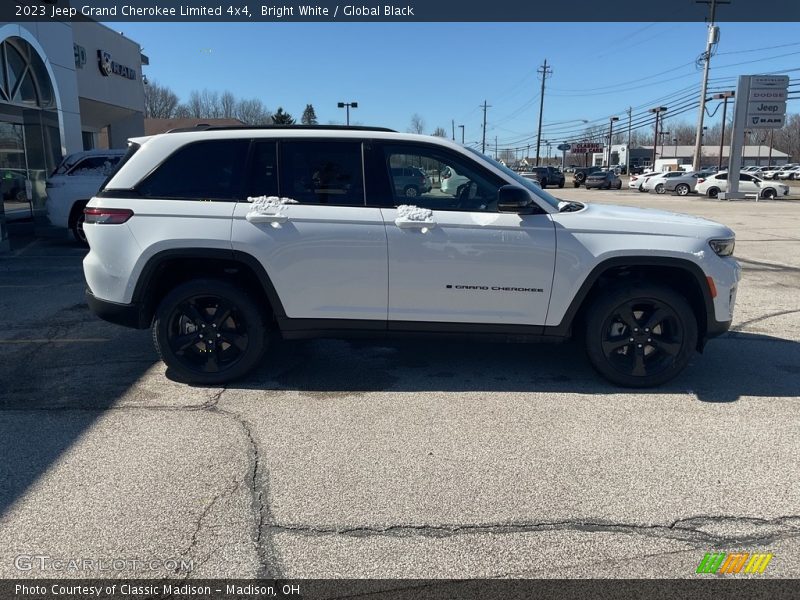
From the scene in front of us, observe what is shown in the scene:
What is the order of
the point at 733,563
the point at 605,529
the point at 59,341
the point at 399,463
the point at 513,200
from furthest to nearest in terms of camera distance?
1. the point at 59,341
2. the point at 513,200
3. the point at 399,463
4. the point at 605,529
5. the point at 733,563

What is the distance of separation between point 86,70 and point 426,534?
26124mm

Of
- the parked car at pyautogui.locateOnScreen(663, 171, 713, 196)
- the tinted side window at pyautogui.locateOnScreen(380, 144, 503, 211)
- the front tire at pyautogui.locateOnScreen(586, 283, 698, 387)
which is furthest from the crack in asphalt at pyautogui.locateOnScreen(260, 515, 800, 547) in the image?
the parked car at pyautogui.locateOnScreen(663, 171, 713, 196)

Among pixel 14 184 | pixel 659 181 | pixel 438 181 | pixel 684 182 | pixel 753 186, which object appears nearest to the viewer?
pixel 438 181

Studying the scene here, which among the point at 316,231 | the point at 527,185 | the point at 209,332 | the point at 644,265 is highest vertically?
the point at 527,185

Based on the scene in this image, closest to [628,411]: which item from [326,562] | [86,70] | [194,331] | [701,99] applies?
[326,562]

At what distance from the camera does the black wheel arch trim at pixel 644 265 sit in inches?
178

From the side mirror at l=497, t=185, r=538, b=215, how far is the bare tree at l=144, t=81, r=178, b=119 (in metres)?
81.0

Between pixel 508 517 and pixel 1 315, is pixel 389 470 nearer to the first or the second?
pixel 508 517

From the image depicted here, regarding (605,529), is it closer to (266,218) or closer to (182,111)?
(266,218)

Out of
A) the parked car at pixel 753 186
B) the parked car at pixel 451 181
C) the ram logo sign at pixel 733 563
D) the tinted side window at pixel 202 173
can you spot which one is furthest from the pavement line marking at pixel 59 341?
the parked car at pixel 753 186

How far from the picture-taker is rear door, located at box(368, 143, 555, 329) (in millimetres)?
4496

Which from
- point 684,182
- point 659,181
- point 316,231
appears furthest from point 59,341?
point 659,181

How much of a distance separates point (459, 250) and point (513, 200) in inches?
21.0

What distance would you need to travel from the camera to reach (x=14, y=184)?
627 inches
